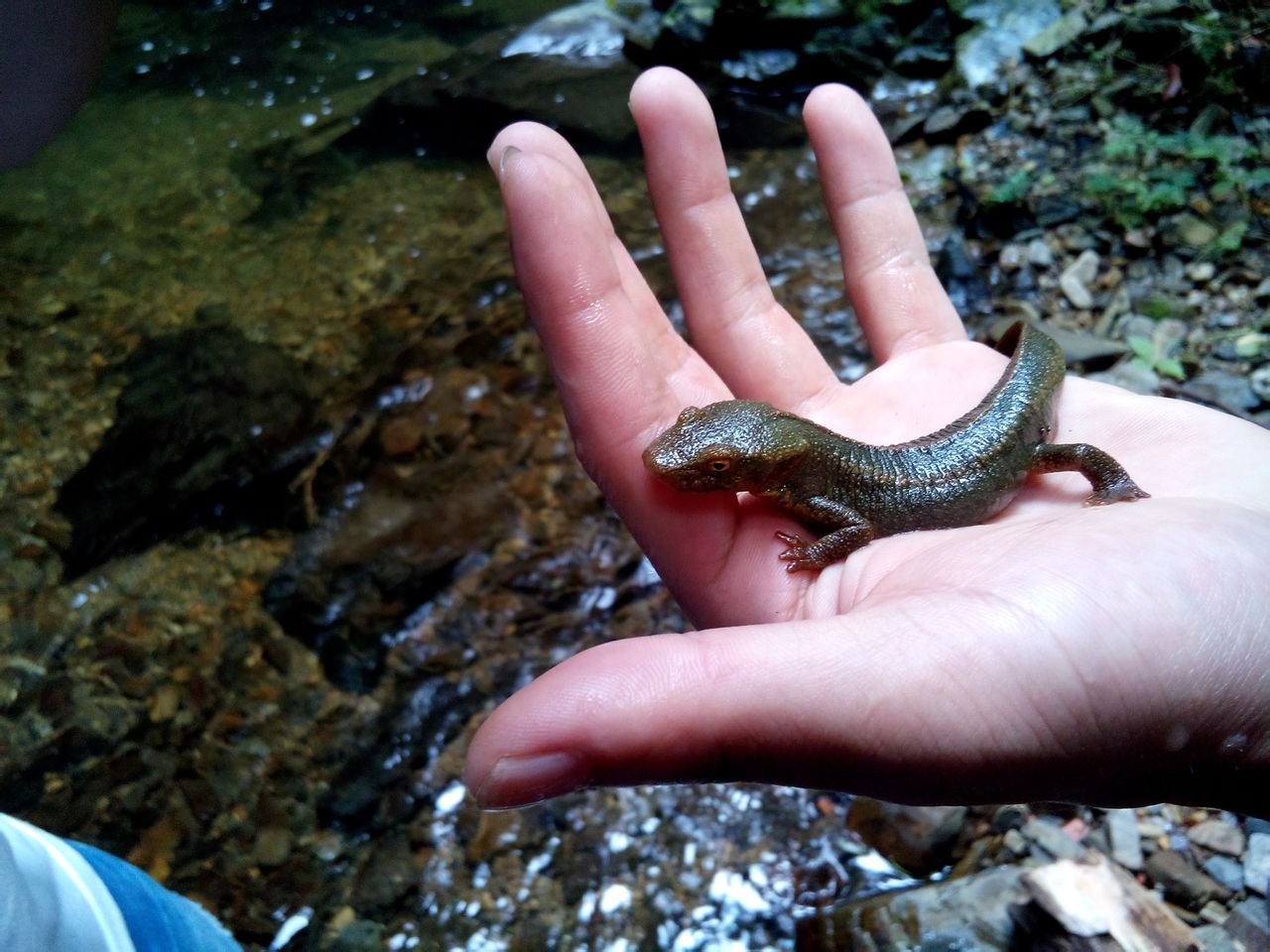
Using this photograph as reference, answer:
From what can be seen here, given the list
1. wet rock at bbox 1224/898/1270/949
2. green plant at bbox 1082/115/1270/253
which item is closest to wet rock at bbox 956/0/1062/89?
green plant at bbox 1082/115/1270/253

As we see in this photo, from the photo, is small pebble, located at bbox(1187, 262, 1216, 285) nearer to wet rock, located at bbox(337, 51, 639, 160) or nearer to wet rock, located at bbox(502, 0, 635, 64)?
wet rock, located at bbox(337, 51, 639, 160)

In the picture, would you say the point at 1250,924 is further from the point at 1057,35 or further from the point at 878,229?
the point at 1057,35

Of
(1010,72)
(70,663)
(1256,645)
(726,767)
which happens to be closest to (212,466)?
(70,663)

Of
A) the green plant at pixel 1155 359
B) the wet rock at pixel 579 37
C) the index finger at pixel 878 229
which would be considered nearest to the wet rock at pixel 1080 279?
the green plant at pixel 1155 359

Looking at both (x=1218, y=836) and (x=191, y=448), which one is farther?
(x=191, y=448)

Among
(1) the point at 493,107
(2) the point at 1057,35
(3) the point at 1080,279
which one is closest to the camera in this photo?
(3) the point at 1080,279

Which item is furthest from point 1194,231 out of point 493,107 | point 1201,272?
point 493,107

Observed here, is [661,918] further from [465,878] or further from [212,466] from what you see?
[212,466]
